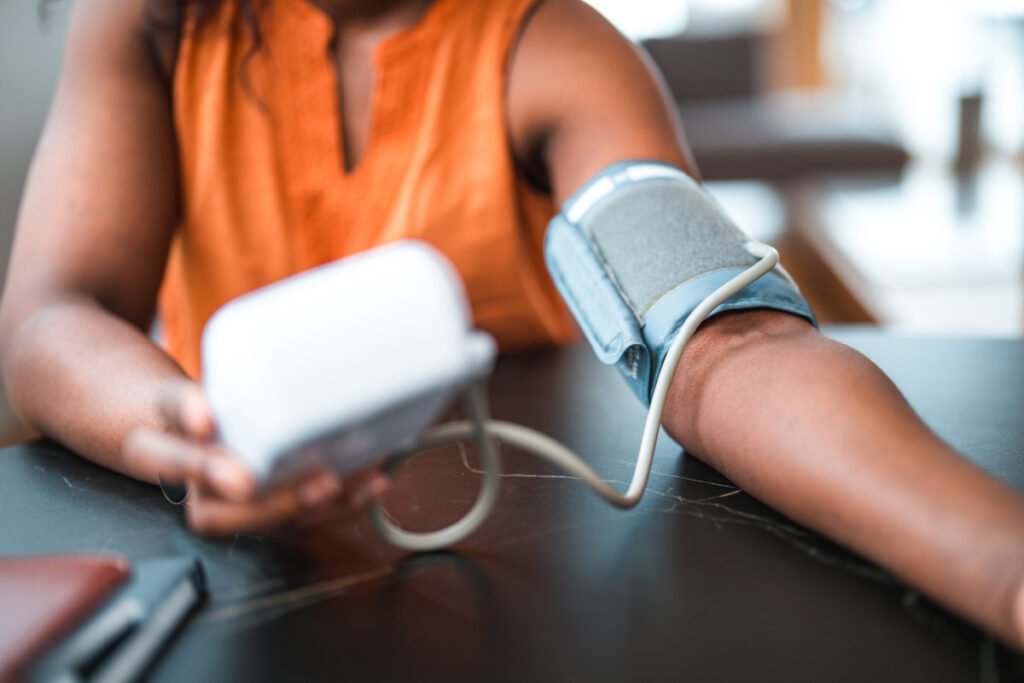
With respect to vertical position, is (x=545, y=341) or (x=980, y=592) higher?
(x=980, y=592)

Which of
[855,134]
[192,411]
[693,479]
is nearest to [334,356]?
[192,411]

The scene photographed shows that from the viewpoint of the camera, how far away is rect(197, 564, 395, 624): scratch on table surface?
410 mm

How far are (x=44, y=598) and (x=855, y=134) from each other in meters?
3.43

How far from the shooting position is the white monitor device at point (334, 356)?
12.1 inches

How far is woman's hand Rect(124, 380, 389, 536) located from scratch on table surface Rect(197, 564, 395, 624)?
0.06 meters

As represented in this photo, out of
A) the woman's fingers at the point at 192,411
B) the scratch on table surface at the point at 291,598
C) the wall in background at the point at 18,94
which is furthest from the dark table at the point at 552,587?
the wall in background at the point at 18,94

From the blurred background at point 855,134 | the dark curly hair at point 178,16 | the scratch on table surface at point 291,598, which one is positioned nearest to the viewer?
the scratch on table surface at point 291,598

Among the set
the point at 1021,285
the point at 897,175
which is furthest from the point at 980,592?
the point at 897,175

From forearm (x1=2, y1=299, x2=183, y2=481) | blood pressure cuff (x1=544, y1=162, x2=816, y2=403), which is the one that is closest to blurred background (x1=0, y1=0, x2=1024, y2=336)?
forearm (x1=2, y1=299, x2=183, y2=481)

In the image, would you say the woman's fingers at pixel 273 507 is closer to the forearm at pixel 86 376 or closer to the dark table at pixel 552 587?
the dark table at pixel 552 587

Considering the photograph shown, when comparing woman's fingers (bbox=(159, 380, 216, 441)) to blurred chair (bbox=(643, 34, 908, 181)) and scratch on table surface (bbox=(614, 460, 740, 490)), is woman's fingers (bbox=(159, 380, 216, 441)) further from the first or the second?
blurred chair (bbox=(643, 34, 908, 181))

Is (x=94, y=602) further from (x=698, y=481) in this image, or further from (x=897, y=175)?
(x=897, y=175)

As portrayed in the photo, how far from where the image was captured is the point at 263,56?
0.81 meters

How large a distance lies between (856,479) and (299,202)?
1.87 ft
